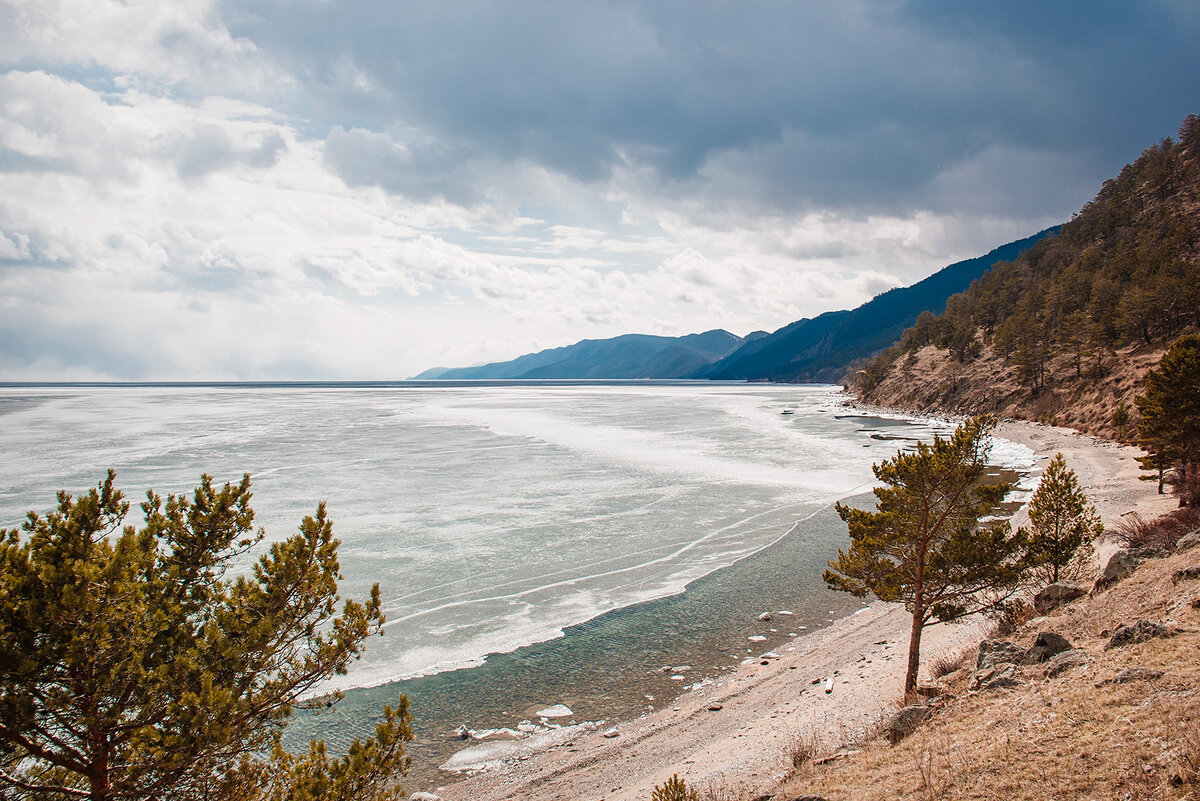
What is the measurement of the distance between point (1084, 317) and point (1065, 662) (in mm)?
82575

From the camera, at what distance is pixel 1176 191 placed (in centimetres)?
9706

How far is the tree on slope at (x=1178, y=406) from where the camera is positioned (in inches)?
1037

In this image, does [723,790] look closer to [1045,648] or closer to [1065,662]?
[1065,662]

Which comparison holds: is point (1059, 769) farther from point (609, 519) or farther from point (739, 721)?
point (609, 519)

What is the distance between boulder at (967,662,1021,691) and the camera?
11.4 m

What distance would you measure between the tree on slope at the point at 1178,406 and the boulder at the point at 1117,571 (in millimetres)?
14632

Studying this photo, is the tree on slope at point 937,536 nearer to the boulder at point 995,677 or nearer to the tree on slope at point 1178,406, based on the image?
the boulder at point 995,677

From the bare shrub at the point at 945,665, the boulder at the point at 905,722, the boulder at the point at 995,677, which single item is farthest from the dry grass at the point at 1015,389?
the boulder at the point at 905,722

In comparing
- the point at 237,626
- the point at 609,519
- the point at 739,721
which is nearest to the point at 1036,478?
the point at 609,519

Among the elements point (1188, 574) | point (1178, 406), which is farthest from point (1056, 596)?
point (1178, 406)

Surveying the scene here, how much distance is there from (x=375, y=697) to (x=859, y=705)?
12977mm

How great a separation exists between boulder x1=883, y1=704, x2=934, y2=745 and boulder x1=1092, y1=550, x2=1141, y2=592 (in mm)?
8883

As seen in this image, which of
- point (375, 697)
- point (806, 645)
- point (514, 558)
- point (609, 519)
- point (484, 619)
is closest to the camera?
point (375, 697)

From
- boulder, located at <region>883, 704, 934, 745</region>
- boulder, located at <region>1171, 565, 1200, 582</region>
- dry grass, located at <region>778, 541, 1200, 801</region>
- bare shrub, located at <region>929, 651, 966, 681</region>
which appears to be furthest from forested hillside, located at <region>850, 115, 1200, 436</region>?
boulder, located at <region>883, 704, 934, 745</region>
